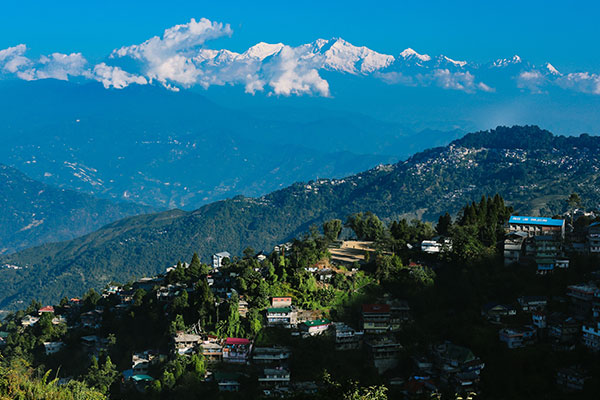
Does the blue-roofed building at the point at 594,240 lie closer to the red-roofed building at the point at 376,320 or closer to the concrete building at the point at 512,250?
the concrete building at the point at 512,250

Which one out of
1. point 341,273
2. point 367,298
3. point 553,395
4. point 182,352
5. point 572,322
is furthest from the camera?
point 341,273

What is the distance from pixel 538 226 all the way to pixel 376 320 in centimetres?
1845

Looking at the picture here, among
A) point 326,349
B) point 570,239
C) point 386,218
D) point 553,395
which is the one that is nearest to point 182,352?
point 326,349

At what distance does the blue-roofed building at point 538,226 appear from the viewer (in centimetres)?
6688

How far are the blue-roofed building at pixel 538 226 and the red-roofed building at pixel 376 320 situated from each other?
15.9m

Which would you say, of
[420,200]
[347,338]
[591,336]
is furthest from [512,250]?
[420,200]

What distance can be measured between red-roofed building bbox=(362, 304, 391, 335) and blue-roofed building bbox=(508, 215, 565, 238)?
15.9m

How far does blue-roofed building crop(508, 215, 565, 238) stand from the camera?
66.9 meters

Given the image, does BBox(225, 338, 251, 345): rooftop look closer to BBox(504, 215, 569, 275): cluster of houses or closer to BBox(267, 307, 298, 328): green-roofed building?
BBox(267, 307, 298, 328): green-roofed building

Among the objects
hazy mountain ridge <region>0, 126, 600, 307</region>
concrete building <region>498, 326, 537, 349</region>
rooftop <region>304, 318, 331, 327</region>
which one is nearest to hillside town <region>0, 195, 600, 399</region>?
concrete building <region>498, 326, 537, 349</region>

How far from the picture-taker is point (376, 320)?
5925 cm

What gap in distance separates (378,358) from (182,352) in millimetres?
15005

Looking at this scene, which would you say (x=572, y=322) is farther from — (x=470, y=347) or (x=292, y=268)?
(x=292, y=268)

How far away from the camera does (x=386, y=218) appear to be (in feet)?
597
